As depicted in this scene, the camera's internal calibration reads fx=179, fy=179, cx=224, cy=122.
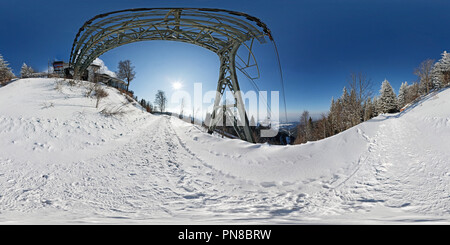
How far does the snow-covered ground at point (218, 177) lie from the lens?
227 cm

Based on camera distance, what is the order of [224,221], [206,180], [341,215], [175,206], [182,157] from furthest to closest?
[182,157], [206,180], [175,206], [341,215], [224,221]

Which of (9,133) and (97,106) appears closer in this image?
(9,133)

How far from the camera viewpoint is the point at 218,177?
3586 mm

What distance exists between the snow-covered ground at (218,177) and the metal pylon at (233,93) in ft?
5.06

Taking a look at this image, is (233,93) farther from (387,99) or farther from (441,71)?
(441,71)

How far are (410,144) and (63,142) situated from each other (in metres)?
8.77

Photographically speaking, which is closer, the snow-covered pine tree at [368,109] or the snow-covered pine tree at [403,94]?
the snow-covered pine tree at [368,109]

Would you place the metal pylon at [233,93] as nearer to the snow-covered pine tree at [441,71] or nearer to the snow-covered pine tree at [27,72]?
the snow-covered pine tree at [27,72]

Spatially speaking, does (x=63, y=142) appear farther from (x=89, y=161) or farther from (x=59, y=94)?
(x=59, y=94)

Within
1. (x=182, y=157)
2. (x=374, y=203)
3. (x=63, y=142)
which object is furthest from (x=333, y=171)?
(x=63, y=142)

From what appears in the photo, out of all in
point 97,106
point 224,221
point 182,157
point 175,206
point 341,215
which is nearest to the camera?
point 224,221

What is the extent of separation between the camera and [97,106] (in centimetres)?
864

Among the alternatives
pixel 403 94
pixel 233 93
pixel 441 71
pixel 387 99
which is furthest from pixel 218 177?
pixel 403 94

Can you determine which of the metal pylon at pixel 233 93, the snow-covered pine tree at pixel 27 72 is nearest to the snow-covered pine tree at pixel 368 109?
the metal pylon at pixel 233 93
